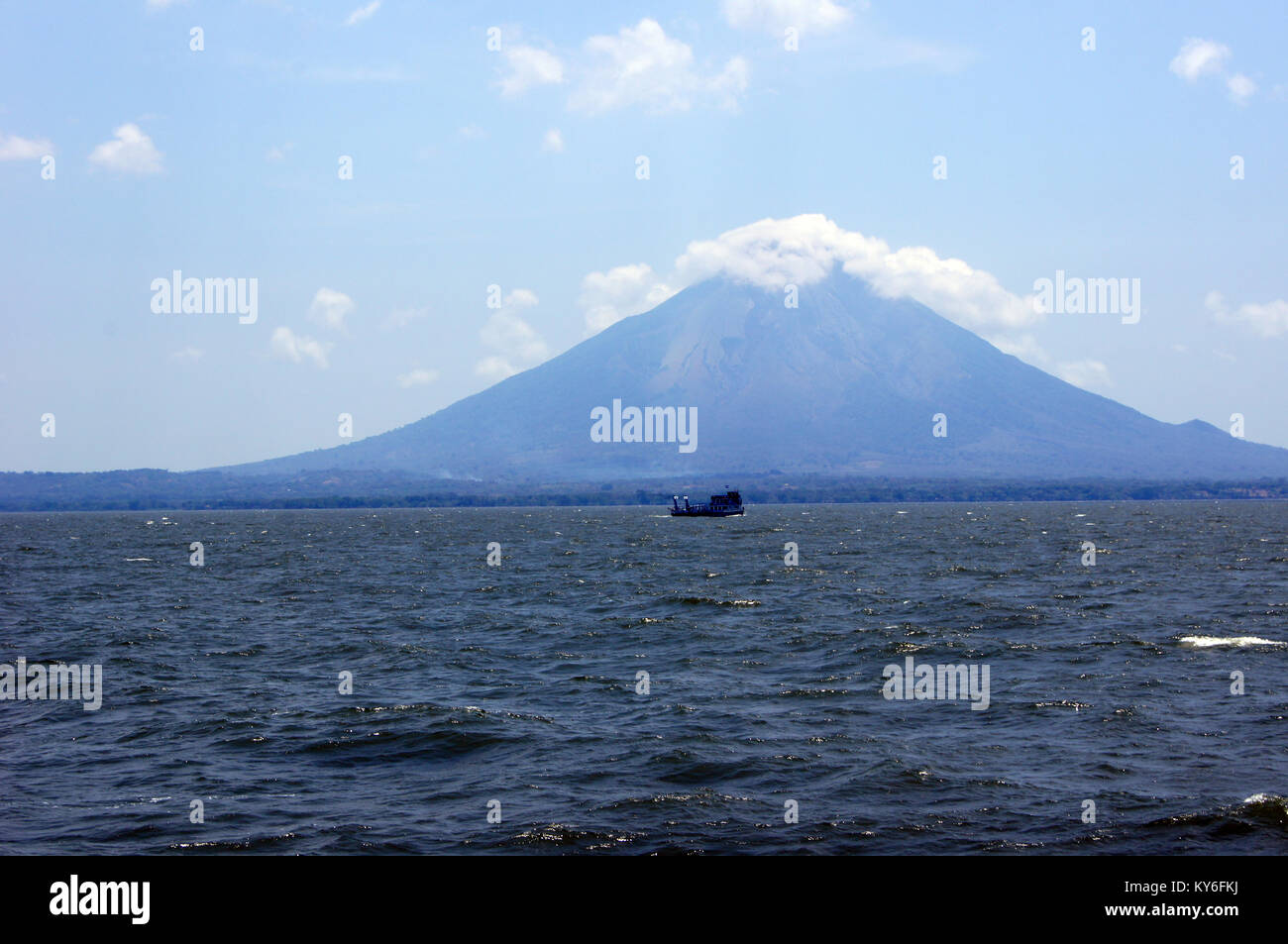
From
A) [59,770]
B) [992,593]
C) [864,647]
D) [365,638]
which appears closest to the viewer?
[59,770]

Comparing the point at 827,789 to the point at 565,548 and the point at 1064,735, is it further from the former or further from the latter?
the point at 565,548

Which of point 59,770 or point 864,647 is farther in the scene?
point 864,647

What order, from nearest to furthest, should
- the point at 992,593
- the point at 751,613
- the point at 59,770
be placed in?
1. the point at 59,770
2. the point at 751,613
3. the point at 992,593

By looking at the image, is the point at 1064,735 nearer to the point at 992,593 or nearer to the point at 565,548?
the point at 992,593

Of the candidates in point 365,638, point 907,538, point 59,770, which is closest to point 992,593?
point 365,638
